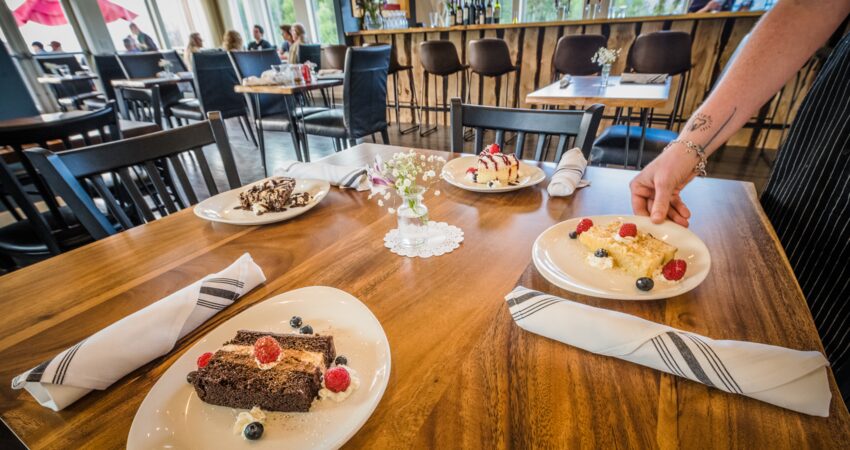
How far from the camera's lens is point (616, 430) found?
0.42 meters

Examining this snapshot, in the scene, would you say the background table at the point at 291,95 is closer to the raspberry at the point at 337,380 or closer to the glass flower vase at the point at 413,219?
the glass flower vase at the point at 413,219

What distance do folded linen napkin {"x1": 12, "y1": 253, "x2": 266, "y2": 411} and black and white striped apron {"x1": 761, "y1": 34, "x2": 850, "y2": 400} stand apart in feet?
4.29

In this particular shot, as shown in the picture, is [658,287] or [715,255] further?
[715,255]

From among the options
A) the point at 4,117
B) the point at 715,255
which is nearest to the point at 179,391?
the point at 715,255

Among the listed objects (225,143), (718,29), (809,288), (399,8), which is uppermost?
(399,8)

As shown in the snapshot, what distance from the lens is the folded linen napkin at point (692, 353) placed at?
417mm

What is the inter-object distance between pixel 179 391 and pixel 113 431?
0.08m

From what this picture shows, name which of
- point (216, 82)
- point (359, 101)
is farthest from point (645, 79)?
point (216, 82)

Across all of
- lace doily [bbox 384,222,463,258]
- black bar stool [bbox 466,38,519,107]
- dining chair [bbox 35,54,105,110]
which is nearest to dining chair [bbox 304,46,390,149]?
black bar stool [bbox 466,38,519,107]

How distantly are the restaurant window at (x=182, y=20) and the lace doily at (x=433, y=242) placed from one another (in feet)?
34.3

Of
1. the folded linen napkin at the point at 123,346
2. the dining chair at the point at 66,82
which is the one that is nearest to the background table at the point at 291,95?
the folded linen napkin at the point at 123,346

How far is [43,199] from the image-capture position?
5.32 feet

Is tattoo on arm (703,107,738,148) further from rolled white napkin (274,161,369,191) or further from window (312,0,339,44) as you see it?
window (312,0,339,44)

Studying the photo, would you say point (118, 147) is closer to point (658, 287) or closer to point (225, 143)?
point (225, 143)
